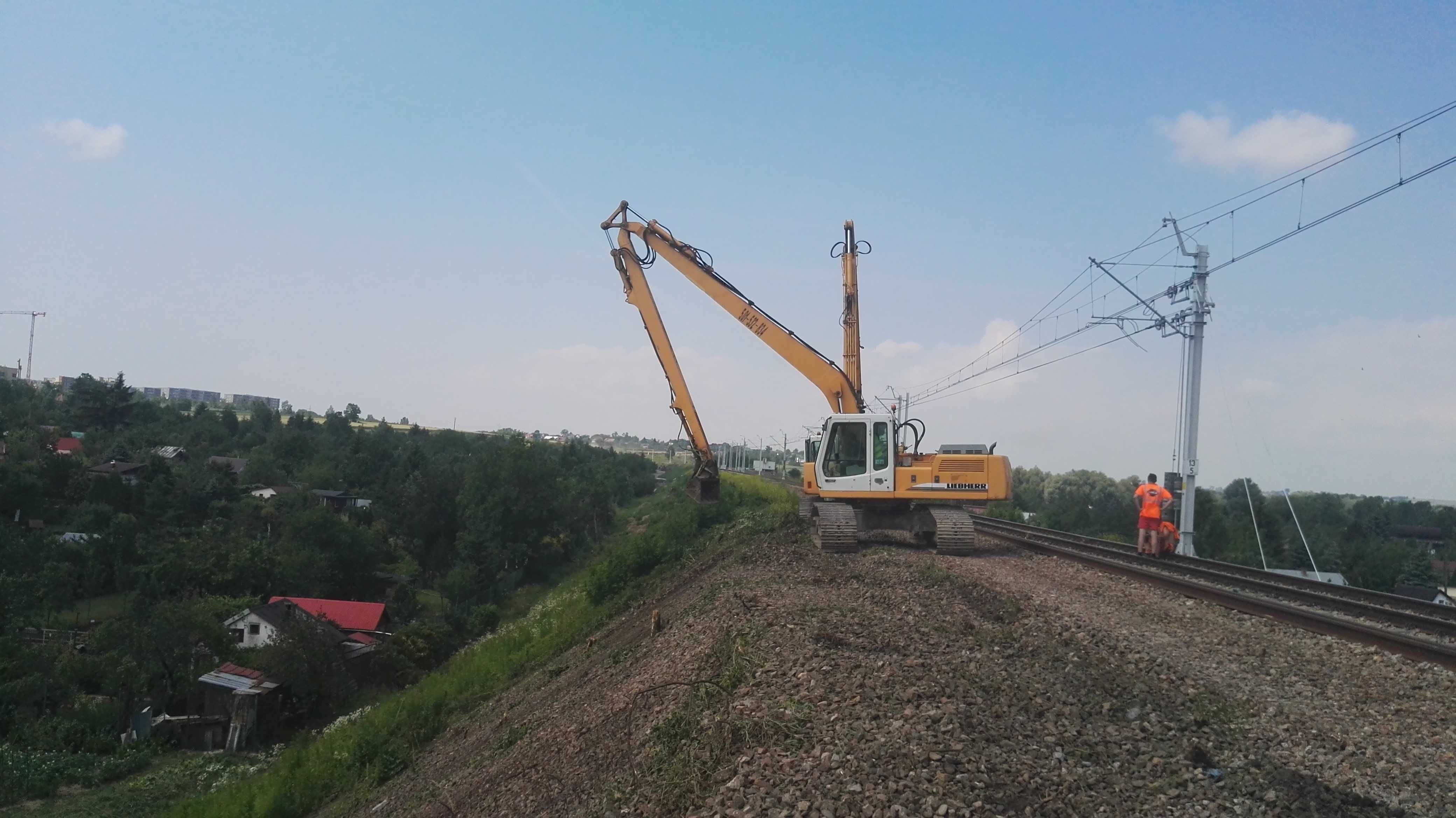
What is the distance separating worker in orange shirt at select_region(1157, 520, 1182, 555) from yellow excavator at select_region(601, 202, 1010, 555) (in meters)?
3.84

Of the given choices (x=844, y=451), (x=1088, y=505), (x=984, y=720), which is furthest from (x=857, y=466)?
(x=1088, y=505)

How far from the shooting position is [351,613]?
141 ft

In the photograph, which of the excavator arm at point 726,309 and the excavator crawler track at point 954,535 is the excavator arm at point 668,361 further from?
the excavator crawler track at point 954,535

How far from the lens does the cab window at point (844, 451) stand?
651 inches

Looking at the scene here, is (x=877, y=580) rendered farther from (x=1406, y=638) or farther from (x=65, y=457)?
(x=65, y=457)

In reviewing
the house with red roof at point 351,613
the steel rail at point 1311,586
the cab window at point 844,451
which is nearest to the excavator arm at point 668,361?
the cab window at point 844,451

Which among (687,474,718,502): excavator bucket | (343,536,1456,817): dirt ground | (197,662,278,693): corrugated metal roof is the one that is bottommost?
(197,662,278,693): corrugated metal roof

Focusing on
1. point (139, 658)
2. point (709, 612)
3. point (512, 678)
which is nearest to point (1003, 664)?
point (709, 612)

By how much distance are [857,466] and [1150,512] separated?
6.27 metres

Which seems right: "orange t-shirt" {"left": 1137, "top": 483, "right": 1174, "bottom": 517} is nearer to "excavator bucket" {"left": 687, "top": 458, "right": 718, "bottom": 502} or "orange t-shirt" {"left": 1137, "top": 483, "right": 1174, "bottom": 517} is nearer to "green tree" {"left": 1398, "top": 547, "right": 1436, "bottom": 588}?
"excavator bucket" {"left": 687, "top": 458, "right": 718, "bottom": 502}

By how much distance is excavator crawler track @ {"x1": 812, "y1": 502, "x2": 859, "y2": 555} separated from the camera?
15234 mm

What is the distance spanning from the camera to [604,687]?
→ 10227 millimetres

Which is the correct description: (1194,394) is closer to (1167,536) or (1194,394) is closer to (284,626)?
(1167,536)

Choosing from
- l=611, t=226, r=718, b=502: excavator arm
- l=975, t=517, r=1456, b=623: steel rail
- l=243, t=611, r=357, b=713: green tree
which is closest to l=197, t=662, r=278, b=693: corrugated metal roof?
l=243, t=611, r=357, b=713: green tree
